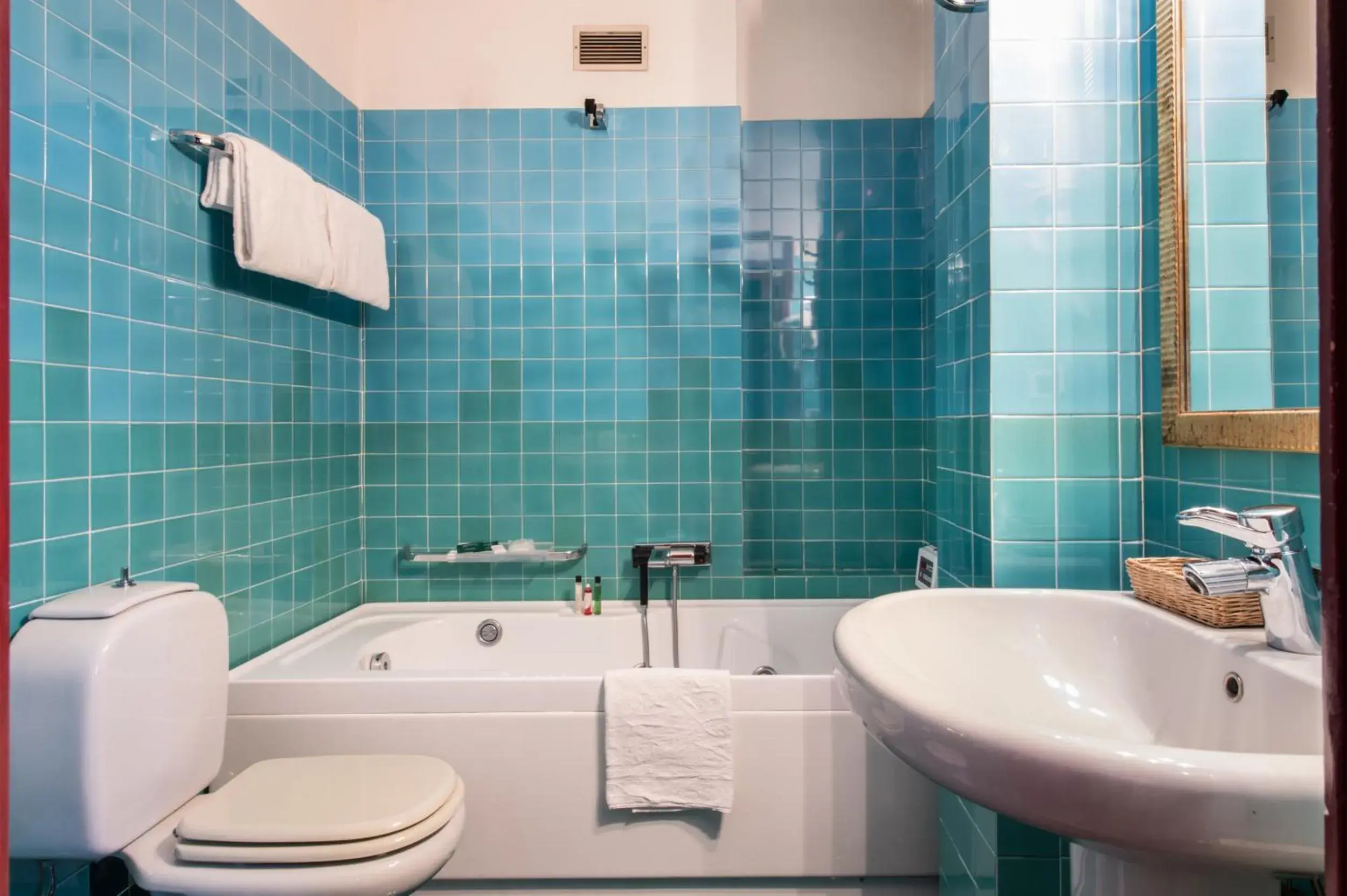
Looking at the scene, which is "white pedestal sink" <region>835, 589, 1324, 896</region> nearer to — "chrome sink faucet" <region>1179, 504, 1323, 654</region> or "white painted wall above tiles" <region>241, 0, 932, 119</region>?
"chrome sink faucet" <region>1179, 504, 1323, 654</region>

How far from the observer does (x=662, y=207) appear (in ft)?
8.87

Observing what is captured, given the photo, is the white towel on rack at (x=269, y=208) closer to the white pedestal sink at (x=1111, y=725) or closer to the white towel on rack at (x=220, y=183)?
the white towel on rack at (x=220, y=183)

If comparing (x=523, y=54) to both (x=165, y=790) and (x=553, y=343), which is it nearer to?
(x=553, y=343)

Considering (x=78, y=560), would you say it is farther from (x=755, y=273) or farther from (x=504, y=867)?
(x=755, y=273)

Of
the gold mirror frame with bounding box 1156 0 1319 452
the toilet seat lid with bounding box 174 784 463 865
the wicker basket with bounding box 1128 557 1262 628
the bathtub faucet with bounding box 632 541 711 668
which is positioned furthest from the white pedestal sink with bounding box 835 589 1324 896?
the bathtub faucet with bounding box 632 541 711 668

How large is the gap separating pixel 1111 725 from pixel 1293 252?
27.9 inches

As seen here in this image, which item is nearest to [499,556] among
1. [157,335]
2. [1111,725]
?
[157,335]

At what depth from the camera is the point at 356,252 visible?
7.49ft

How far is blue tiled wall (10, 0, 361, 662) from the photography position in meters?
1.40

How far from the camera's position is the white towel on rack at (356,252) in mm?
2156

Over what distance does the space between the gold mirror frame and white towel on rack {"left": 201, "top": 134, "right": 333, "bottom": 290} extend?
1828 mm

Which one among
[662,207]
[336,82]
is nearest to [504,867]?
[662,207]

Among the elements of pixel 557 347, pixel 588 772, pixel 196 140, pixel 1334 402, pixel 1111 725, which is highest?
pixel 196 140

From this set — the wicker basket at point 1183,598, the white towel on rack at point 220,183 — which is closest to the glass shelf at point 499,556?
the white towel on rack at point 220,183
